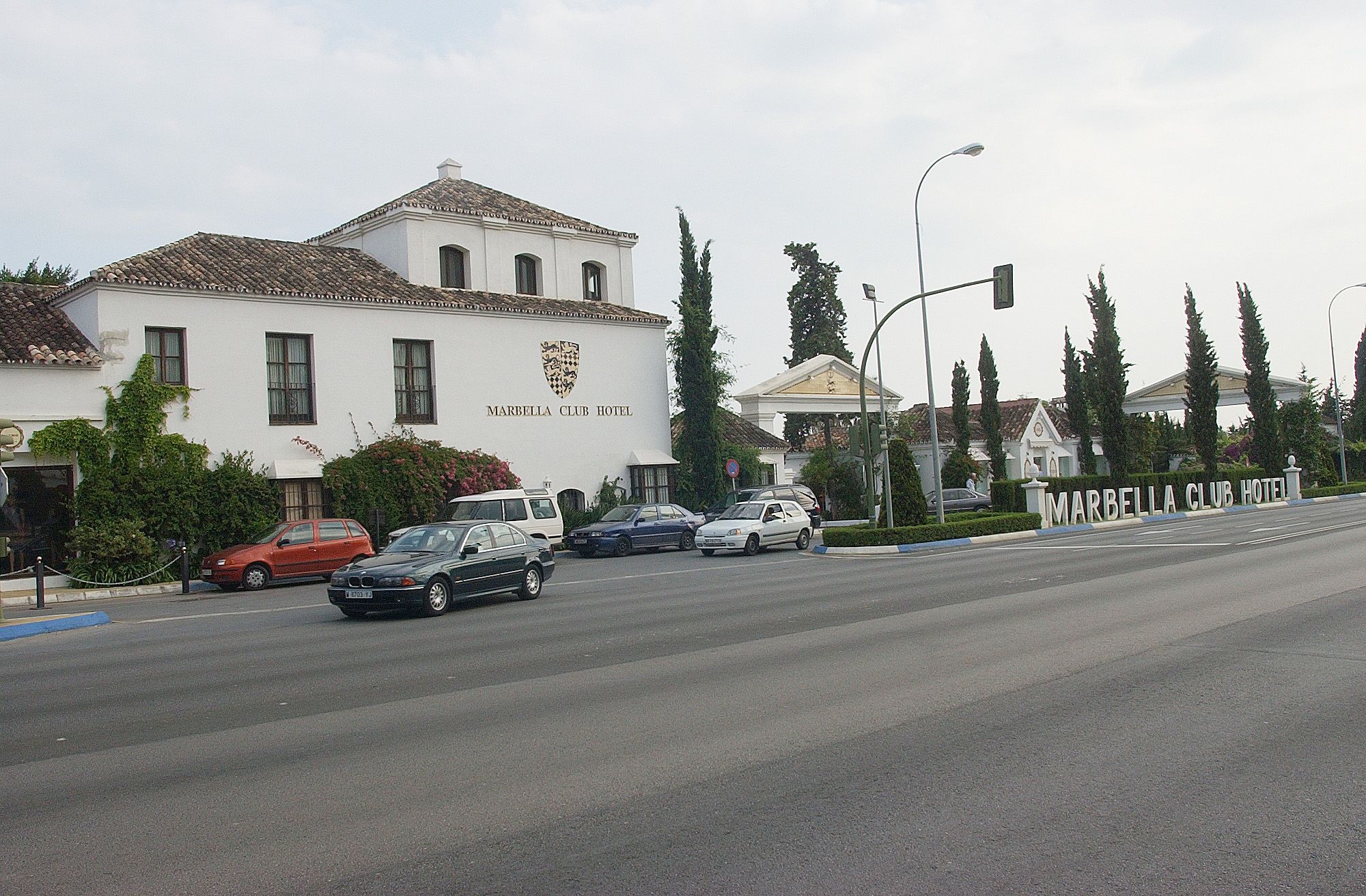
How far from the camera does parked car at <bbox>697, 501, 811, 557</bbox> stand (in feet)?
94.4

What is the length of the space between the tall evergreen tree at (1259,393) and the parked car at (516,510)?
40.6 meters

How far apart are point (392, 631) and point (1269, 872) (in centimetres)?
1176

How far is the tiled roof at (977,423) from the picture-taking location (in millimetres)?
59188

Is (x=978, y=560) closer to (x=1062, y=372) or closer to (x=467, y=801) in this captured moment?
(x=467, y=801)

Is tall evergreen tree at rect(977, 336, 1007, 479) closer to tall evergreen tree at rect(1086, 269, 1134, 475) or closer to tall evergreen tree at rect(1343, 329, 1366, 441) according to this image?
tall evergreen tree at rect(1086, 269, 1134, 475)

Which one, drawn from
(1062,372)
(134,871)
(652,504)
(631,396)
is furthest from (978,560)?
(1062,372)

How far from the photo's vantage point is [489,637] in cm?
1354

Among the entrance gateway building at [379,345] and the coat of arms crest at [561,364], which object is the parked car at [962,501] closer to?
the entrance gateway building at [379,345]

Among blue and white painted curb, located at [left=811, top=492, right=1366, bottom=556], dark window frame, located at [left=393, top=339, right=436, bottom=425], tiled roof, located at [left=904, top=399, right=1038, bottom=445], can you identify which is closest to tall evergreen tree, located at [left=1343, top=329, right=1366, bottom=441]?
blue and white painted curb, located at [left=811, top=492, right=1366, bottom=556]

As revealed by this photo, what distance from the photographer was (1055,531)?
35.0m

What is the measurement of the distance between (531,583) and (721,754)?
38.6 ft

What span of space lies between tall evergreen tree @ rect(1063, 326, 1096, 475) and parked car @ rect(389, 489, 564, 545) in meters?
37.7

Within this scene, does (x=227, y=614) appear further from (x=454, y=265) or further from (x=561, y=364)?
(x=454, y=265)

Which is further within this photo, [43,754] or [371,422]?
[371,422]
